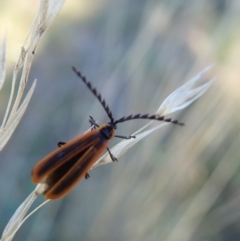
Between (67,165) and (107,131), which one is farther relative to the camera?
(107,131)

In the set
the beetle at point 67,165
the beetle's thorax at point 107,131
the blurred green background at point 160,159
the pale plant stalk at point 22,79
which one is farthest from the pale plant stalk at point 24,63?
the blurred green background at point 160,159

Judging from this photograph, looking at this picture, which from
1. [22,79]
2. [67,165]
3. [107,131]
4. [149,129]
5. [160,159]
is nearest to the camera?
[22,79]

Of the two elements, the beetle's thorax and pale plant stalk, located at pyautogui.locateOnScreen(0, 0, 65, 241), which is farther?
the beetle's thorax

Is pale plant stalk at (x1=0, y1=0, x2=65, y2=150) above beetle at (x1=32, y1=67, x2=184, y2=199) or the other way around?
above

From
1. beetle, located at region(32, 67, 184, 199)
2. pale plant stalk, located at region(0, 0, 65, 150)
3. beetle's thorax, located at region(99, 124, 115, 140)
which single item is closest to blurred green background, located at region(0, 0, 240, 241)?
beetle's thorax, located at region(99, 124, 115, 140)

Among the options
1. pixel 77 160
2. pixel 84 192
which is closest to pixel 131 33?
pixel 84 192

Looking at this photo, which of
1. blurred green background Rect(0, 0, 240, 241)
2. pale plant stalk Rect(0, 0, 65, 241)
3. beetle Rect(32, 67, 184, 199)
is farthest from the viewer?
blurred green background Rect(0, 0, 240, 241)

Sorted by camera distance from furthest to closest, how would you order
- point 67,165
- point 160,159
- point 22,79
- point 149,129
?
point 160,159, point 67,165, point 149,129, point 22,79

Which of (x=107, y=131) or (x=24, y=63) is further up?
(x=24, y=63)

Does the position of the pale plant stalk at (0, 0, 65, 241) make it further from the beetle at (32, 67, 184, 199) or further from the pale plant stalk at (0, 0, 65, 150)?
the beetle at (32, 67, 184, 199)

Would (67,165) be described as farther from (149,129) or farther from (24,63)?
(24,63)

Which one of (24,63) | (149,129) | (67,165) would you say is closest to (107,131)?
(67,165)
